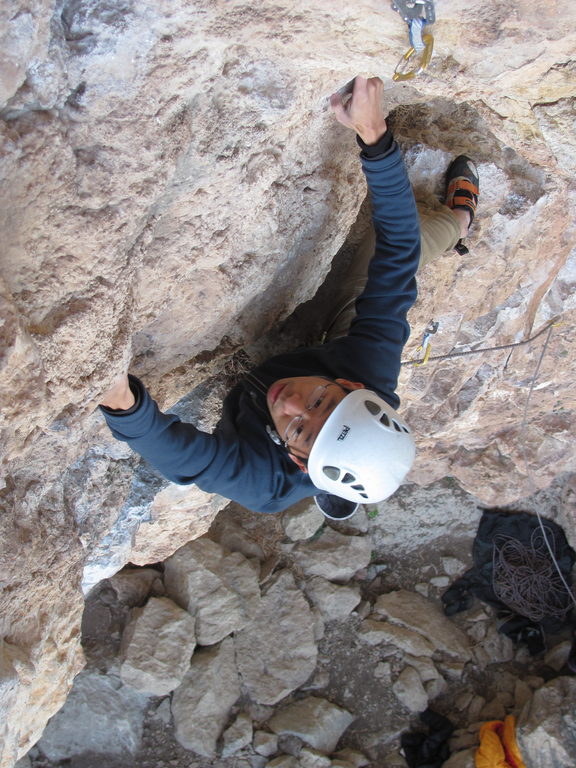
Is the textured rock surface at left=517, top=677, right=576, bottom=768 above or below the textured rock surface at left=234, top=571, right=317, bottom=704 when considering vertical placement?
below

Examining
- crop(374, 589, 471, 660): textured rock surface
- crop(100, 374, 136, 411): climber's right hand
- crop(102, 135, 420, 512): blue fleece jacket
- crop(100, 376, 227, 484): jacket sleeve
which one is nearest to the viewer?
crop(100, 374, 136, 411): climber's right hand

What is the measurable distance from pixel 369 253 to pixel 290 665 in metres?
3.25

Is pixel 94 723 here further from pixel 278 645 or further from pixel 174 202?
pixel 174 202

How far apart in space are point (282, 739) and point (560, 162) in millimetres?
3985

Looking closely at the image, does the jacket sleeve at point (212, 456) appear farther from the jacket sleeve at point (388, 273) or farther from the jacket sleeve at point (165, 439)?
the jacket sleeve at point (388, 273)

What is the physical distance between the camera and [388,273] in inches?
80.8

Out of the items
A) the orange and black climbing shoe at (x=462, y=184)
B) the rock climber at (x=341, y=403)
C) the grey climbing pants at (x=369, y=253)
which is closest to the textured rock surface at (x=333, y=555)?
the rock climber at (x=341, y=403)

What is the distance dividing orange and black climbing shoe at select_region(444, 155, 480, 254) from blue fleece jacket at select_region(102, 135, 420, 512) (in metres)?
0.45

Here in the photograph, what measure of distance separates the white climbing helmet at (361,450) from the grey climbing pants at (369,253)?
520 millimetres

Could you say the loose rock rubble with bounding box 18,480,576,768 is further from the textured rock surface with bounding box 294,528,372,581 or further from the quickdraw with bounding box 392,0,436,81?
the quickdraw with bounding box 392,0,436,81

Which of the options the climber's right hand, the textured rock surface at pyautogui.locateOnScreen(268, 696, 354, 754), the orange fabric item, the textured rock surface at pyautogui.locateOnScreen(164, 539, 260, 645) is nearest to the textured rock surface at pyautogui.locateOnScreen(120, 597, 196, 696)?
the textured rock surface at pyautogui.locateOnScreen(164, 539, 260, 645)

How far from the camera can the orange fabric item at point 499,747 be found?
158 inches

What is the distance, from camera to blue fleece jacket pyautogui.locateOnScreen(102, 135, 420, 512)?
5.94 feet

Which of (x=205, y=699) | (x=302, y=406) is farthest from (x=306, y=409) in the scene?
(x=205, y=699)
